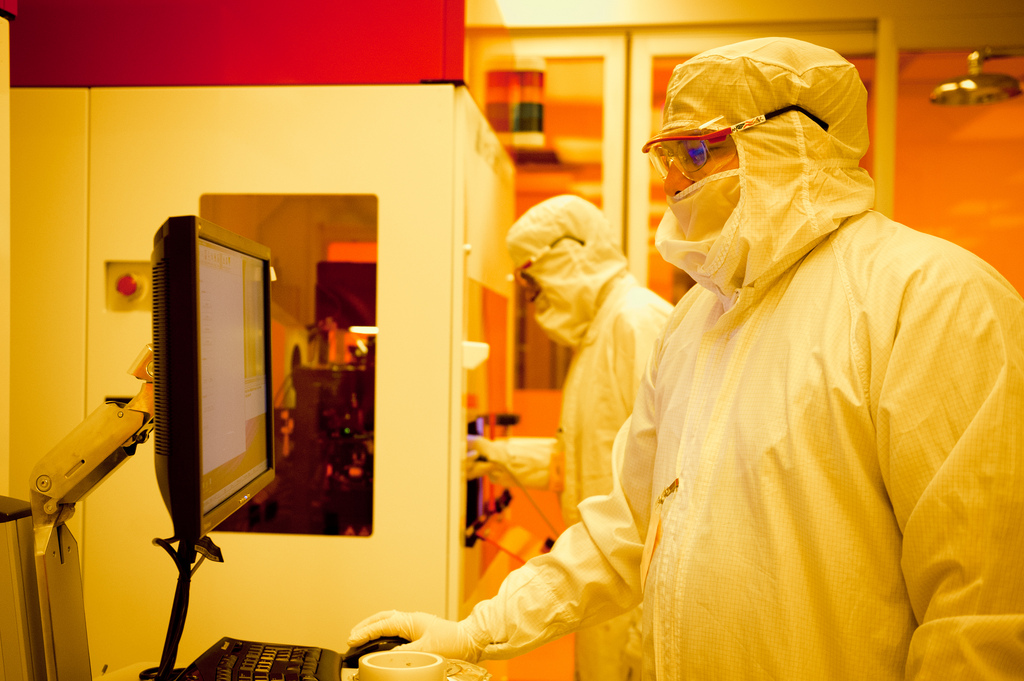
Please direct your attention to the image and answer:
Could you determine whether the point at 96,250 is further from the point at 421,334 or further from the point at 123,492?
the point at 421,334

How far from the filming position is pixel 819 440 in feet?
3.10

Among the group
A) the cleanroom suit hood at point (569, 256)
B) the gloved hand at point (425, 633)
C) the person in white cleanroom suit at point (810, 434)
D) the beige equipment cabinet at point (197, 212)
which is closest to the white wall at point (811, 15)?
the cleanroom suit hood at point (569, 256)

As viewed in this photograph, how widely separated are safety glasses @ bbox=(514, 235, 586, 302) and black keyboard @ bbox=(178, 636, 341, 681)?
168 centimetres

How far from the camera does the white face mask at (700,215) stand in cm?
110

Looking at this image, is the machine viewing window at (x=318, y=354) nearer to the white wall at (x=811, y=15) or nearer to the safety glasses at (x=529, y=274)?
the safety glasses at (x=529, y=274)

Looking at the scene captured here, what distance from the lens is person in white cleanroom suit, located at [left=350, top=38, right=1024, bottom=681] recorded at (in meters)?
0.82

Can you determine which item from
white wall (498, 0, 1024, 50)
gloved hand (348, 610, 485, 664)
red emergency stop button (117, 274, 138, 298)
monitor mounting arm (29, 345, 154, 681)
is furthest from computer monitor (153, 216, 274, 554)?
white wall (498, 0, 1024, 50)

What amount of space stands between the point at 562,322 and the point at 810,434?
5.39ft

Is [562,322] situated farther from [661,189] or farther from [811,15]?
[811,15]

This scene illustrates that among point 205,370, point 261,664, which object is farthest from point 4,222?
point 261,664

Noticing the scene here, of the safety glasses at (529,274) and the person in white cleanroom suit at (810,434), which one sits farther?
the safety glasses at (529,274)

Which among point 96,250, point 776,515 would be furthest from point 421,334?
point 776,515

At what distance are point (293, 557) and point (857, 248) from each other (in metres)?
1.28

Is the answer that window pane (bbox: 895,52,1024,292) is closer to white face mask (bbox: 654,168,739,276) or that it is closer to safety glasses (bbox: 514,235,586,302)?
safety glasses (bbox: 514,235,586,302)
